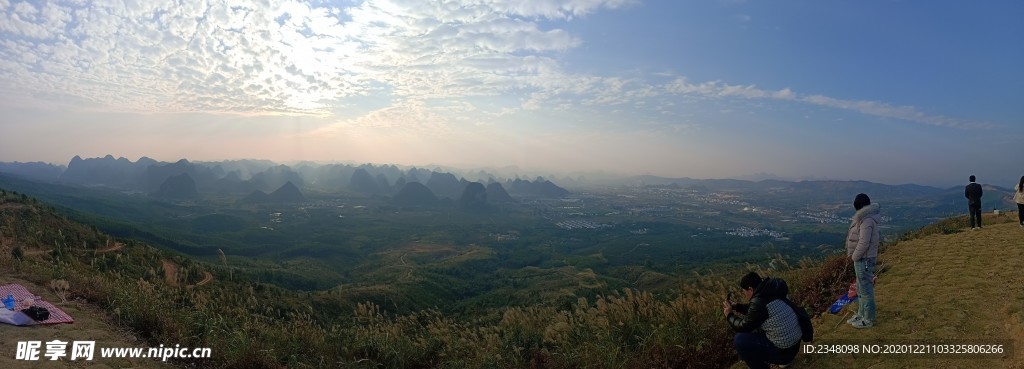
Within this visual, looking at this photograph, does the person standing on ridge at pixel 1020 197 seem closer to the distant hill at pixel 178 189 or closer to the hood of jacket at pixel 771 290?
the hood of jacket at pixel 771 290

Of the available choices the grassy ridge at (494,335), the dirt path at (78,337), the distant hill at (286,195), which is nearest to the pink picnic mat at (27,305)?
the dirt path at (78,337)

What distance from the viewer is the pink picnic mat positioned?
6.70 metres

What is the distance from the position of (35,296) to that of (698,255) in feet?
A: 236

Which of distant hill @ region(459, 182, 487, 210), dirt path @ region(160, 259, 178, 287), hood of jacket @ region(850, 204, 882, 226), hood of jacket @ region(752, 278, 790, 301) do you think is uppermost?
hood of jacket @ region(850, 204, 882, 226)

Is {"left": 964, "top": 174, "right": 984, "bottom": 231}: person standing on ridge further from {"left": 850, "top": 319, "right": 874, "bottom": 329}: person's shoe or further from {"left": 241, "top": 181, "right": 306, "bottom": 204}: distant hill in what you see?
{"left": 241, "top": 181, "right": 306, "bottom": 204}: distant hill

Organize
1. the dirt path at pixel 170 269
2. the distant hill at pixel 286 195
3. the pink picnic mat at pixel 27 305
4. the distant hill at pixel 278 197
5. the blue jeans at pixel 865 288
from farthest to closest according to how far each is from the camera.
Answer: the distant hill at pixel 286 195 < the distant hill at pixel 278 197 < the dirt path at pixel 170 269 < the pink picnic mat at pixel 27 305 < the blue jeans at pixel 865 288

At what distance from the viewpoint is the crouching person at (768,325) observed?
4820 millimetres

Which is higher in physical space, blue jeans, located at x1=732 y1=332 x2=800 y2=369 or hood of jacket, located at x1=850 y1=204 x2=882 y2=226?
hood of jacket, located at x1=850 y1=204 x2=882 y2=226

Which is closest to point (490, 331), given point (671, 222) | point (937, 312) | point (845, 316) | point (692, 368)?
point (692, 368)

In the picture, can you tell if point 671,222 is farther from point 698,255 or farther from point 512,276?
point 512,276

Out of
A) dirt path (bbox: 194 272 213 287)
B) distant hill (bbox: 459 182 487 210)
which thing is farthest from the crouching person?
distant hill (bbox: 459 182 487 210)

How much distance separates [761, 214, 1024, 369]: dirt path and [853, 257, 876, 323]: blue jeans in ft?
0.75

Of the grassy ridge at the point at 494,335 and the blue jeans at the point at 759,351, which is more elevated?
the blue jeans at the point at 759,351

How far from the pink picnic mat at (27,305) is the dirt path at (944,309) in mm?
10677
